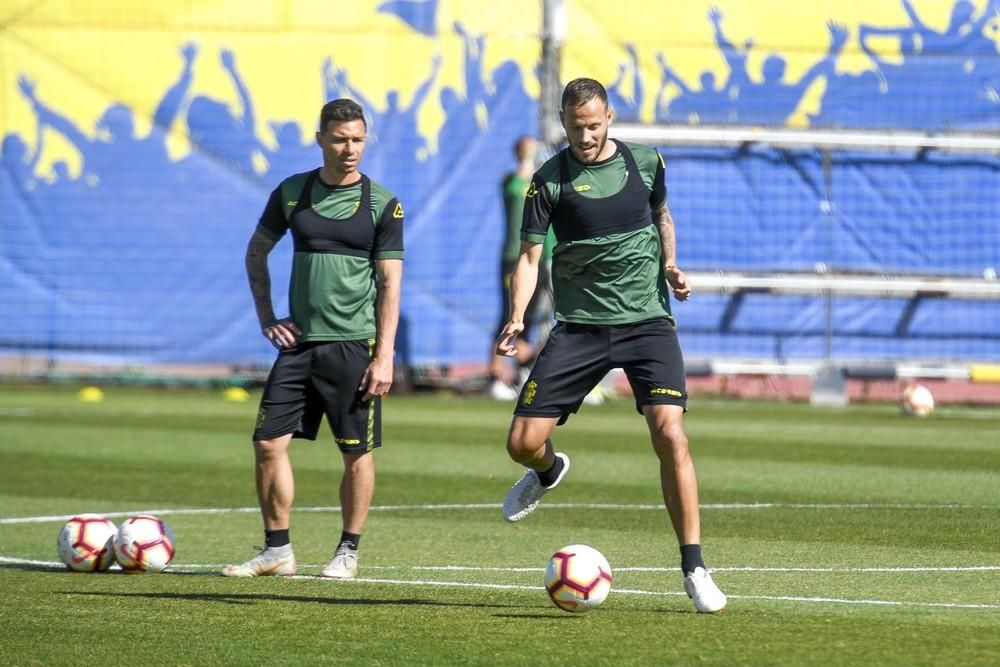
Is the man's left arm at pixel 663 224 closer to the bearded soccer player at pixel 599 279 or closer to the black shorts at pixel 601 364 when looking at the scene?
the bearded soccer player at pixel 599 279

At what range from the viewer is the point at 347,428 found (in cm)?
829

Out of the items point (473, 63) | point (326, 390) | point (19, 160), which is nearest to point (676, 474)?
point (326, 390)

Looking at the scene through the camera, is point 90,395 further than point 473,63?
No

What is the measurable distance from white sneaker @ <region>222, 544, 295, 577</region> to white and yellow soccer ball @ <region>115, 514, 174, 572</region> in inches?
12.5

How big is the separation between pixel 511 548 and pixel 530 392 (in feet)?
5.62

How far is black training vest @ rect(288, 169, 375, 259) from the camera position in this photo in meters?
8.24

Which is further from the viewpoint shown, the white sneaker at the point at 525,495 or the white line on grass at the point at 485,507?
the white line on grass at the point at 485,507

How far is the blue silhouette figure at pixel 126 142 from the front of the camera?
22781 mm

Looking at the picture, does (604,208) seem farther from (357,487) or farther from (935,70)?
(935,70)

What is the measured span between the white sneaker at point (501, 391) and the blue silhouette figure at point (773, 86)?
4536 millimetres

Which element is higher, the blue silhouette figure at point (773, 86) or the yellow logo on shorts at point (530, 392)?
the blue silhouette figure at point (773, 86)

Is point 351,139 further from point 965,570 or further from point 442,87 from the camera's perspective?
point 442,87

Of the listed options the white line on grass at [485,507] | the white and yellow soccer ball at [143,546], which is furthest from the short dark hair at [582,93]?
the white line on grass at [485,507]

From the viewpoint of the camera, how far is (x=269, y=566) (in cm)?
820
